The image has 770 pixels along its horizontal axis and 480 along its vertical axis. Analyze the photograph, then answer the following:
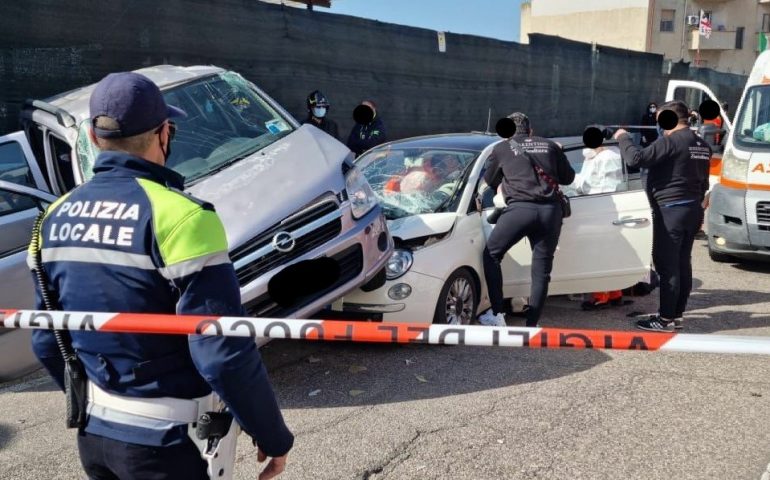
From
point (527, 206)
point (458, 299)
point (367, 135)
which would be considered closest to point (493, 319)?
point (458, 299)

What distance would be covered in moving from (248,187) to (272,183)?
0.52 ft

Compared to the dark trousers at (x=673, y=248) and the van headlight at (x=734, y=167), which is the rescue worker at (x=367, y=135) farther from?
the dark trousers at (x=673, y=248)

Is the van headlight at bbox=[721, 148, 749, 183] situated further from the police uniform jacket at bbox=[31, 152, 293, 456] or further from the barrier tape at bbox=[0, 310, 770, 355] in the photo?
the police uniform jacket at bbox=[31, 152, 293, 456]

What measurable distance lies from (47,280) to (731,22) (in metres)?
59.1

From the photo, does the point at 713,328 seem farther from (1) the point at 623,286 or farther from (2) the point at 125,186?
(2) the point at 125,186

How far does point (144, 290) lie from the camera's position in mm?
1889

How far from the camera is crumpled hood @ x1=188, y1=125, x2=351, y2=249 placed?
434cm

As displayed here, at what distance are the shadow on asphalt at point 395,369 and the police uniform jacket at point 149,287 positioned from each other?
2588 mm

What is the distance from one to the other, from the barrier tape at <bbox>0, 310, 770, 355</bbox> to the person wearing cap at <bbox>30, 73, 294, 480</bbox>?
0.11 ft

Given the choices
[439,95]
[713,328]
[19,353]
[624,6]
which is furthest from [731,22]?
[19,353]

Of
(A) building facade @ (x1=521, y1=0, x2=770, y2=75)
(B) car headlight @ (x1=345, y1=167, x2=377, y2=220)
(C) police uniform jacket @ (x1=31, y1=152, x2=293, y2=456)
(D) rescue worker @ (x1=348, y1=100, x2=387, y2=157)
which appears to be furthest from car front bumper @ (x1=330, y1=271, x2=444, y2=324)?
(A) building facade @ (x1=521, y1=0, x2=770, y2=75)

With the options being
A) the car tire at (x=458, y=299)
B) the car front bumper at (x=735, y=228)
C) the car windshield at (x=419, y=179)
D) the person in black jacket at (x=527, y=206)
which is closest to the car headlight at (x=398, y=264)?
the car tire at (x=458, y=299)

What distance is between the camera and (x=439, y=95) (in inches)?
586

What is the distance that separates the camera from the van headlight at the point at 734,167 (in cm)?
820
